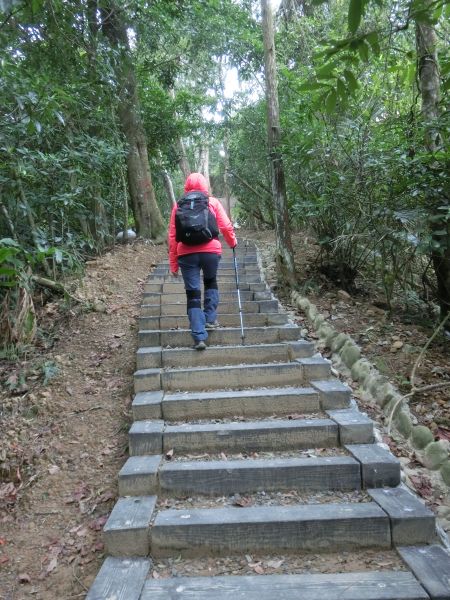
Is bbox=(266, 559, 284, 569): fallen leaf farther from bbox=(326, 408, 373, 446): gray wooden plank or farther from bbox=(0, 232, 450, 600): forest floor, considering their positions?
bbox=(326, 408, 373, 446): gray wooden plank

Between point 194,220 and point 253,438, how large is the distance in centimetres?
218

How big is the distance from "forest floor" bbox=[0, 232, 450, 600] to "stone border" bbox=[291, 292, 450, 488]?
0.38 feet

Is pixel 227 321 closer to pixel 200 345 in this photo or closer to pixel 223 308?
pixel 223 308

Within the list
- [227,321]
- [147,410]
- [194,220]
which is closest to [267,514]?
[147,410]

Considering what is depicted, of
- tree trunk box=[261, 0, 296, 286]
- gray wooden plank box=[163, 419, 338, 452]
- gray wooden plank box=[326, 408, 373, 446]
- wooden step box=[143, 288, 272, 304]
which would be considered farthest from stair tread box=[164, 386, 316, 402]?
tree trunk box=[261, 0, 296, 286]

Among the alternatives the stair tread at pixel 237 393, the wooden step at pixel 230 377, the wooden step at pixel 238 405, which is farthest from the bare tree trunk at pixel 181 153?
the wooden step at pixel 238 405

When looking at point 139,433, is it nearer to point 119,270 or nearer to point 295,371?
point 295,371

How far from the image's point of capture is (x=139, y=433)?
3.63m

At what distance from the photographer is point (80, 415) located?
4.36m

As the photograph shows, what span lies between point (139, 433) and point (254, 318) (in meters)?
2.55

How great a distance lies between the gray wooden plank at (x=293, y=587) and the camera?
8.06 ft

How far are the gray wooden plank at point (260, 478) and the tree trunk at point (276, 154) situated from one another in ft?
14.0

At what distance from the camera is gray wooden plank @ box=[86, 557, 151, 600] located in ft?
8.12

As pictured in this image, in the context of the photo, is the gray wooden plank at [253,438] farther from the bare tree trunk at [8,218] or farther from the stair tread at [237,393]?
the bare tree trunk at [8,218]
